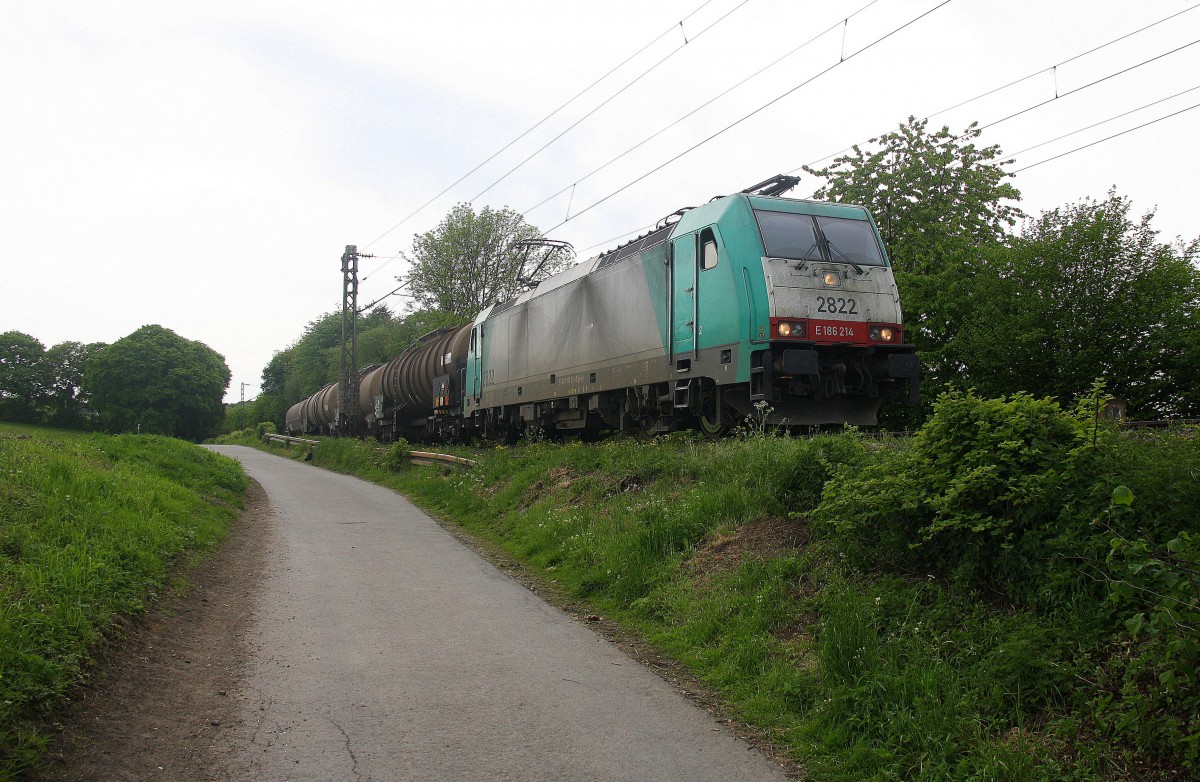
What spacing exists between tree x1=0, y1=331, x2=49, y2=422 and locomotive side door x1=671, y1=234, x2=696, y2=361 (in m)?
26.5

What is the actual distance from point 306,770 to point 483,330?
16.5m

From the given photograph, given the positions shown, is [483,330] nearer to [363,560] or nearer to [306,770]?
[363,560]

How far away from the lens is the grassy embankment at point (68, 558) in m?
Result: 3.99

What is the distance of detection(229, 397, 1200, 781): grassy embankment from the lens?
3400mm

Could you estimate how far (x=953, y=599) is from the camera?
460cm

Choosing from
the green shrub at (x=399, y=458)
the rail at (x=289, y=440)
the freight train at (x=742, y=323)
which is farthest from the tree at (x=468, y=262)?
the freight train at (x=742, y=323)

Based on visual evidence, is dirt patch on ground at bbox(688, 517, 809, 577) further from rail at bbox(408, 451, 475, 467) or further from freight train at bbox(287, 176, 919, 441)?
rail at bbox(408, 451, 475, 467)

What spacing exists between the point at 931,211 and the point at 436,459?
15.4m

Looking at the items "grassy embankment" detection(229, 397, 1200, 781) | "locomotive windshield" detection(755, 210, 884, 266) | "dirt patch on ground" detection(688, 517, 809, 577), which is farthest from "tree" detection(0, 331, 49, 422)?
"grassy embankment" detection(229, 397, 1200, 781)

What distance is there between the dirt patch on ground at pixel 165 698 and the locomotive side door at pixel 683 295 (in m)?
6.02

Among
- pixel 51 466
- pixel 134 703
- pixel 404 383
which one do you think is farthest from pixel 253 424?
pixel 134 703

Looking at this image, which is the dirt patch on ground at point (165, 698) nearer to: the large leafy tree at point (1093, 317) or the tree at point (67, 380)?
the large leafy tree at point (1093, 317)

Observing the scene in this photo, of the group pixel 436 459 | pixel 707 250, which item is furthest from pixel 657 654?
pixel 436 459

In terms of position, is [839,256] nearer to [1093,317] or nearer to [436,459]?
[1093,317]
